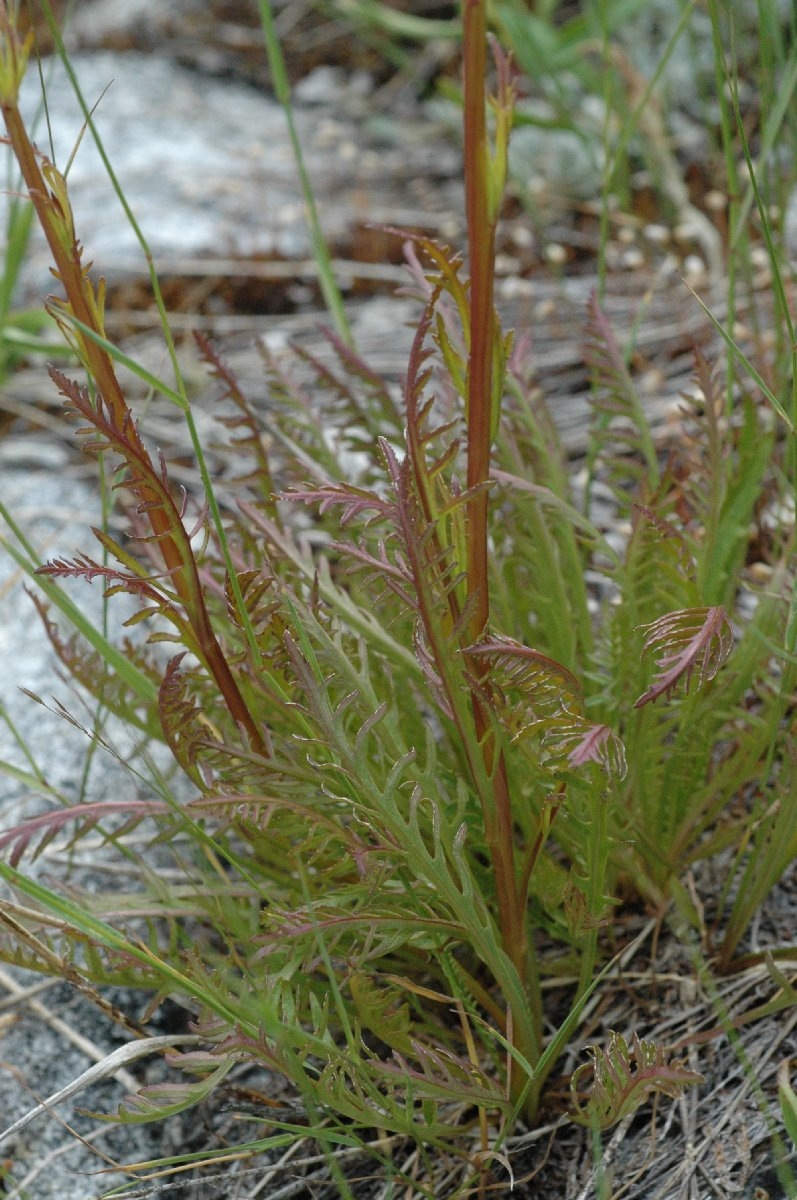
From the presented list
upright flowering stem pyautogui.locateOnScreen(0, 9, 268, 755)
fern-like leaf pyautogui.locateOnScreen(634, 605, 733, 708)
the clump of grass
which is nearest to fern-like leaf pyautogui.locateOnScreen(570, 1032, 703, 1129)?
the clump of grass

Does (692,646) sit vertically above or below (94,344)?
below

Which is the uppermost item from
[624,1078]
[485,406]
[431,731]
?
[485,406]

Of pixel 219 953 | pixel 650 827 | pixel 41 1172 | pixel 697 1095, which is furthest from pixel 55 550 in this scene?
pixel 697 1095

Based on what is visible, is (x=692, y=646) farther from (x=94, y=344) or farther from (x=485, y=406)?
(x=94, y=344)

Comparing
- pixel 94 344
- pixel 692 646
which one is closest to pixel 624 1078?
pixel 692 646

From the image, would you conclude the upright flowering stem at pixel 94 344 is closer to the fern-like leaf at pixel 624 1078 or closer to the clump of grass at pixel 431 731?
the clump of grass at pixel 431 731

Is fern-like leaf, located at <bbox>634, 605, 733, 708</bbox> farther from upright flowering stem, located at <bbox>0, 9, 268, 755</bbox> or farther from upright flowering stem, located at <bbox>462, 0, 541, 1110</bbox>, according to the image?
upright flowering stem, located at <bbox>0, 9, 268, 755</bbox>
